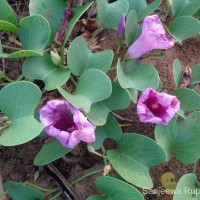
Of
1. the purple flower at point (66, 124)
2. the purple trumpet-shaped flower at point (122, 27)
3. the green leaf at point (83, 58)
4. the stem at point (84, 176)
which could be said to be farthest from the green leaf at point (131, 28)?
the stem at point (84, 176)

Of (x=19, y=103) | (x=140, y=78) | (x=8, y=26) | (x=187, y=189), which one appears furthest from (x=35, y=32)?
(x=187, y=189)

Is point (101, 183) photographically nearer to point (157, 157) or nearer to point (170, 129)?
point (157, 157)

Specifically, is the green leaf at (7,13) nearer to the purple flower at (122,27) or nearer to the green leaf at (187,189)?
the purple flower at (122,27)

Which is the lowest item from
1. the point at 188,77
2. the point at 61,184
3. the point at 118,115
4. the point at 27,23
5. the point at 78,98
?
the point at 61,184

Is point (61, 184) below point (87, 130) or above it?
below

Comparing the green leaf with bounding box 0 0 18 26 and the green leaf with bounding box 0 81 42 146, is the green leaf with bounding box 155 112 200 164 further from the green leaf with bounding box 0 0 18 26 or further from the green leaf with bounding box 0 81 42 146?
the green leaf with bounding box 0 0 18 26

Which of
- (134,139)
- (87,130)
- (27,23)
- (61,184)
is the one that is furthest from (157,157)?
(27,23)
